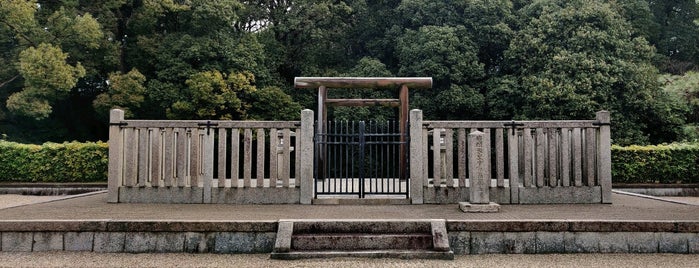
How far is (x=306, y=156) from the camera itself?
771cm

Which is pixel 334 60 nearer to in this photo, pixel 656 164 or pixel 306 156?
pixel 656 164

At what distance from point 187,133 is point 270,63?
1266 centimetres

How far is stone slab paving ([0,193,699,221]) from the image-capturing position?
6.07 m

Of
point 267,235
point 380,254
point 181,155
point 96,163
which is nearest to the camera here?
point 380,254

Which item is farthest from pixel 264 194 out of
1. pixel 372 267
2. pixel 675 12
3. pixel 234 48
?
pixel 675 12

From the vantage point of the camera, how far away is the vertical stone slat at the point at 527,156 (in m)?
7.90

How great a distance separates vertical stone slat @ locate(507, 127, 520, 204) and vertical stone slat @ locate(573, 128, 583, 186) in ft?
2.88

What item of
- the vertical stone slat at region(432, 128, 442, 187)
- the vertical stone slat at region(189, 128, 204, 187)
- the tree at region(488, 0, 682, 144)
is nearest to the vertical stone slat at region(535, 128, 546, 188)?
the vertical stone slat at region(432, 128, 442, 187)

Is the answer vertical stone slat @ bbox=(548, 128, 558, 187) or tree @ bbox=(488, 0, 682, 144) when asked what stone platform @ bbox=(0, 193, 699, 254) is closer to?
vertical stone slat @ bbox=(548, 128, 558, 187)

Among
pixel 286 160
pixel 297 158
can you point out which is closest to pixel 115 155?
pixel 286 160

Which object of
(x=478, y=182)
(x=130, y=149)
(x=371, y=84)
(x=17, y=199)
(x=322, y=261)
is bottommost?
(x=322, y=261)

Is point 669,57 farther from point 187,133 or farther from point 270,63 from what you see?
point 187,133

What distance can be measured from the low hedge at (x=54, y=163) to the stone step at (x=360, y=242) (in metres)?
9.32

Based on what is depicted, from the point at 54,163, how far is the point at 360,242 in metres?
10.7
